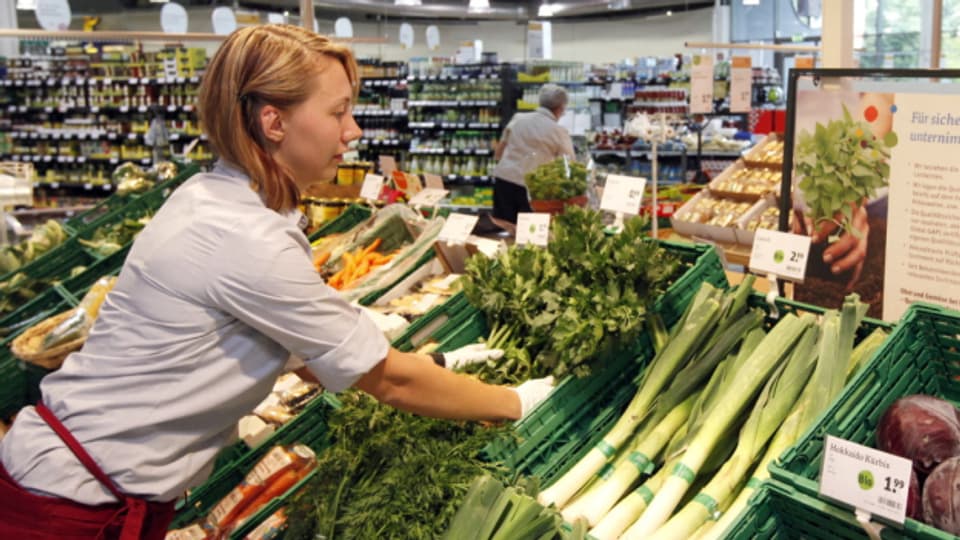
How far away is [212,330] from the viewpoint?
1537 millimetres

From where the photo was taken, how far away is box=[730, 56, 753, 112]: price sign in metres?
7.00

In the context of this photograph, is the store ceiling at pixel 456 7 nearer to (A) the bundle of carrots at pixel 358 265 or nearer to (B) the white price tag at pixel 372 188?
(B) the white price tag at pixel 372 188

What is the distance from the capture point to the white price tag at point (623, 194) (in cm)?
250

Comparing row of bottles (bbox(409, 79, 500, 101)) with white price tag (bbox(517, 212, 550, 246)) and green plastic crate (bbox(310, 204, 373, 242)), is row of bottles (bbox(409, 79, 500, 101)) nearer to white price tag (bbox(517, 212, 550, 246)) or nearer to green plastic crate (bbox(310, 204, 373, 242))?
green plastic crate (bbox(310, 204, 373, 242))

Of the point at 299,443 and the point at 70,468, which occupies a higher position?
the point at 70,468

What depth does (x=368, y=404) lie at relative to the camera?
201 centimetres

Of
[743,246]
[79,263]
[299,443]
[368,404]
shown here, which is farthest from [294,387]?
[79,263]

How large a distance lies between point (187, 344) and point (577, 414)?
0.90 m

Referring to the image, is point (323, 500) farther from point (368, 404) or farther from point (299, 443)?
point (299, 443)

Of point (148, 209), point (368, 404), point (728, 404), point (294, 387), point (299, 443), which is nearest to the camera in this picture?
point (728, 404)

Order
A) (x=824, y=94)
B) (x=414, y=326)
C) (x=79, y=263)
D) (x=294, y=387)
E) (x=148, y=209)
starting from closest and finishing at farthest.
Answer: (x=824, y=94), (x=414, y=326), (x=294, y=387), (x=79, y=263), (x=148, y=209)

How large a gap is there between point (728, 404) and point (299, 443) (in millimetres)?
1148

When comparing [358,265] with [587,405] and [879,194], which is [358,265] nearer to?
[587,405]

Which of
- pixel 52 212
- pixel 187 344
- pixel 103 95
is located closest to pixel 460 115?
pixel 103 95
